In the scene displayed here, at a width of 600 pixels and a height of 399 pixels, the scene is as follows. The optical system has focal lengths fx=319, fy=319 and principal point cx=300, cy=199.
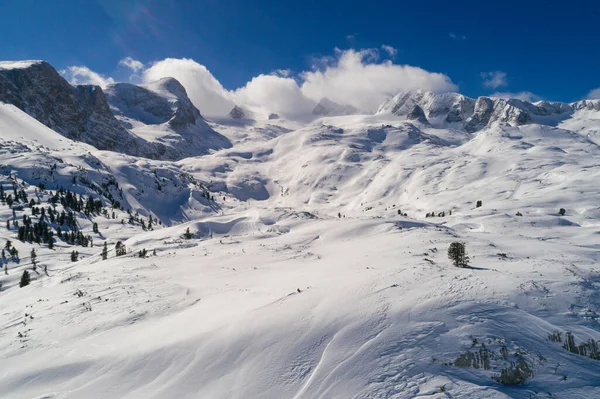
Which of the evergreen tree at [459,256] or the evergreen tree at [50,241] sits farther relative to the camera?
the evergreen tree at [50,241]

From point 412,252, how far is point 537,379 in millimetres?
20401

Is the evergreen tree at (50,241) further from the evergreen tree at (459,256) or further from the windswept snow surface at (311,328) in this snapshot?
the evergreen tree at (459,256)

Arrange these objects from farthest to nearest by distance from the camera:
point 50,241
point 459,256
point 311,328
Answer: point 50,241, point 459,256, point 311,328

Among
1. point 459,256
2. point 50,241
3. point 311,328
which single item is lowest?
point 311,328

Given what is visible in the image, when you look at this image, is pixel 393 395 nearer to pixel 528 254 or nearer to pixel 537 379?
pixel 537 379

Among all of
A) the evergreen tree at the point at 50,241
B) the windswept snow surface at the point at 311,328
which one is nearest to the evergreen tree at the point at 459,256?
the windswept snow surface at the point at 311,328

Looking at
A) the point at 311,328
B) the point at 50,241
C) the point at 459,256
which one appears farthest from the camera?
the point at 50,241

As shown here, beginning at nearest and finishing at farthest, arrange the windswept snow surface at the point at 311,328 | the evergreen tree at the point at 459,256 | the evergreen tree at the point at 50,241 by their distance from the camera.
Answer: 1. the windswept snow surface at the point at 311,328
2. the evergreen tree at the point at 459,256
3. the evergreen tree at the point at 50,241

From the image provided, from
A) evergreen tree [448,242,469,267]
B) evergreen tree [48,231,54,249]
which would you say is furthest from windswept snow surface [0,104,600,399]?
evergreen tree [48,231,54,249]

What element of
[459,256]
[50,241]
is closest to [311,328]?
[459,256]

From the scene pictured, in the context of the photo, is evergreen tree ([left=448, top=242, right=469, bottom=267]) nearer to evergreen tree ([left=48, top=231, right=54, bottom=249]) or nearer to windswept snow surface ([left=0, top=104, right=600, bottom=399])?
windswept snow surface ([left=0, top=104, right=600, bottom=399])

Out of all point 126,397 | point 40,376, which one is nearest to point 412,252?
point 126,397

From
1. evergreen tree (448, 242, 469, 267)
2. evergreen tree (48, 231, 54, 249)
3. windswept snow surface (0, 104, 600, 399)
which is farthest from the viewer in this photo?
evergreen tree (48, 231, 54, 249)

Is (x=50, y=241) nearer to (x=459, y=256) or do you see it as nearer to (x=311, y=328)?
(x=311, y=328)
